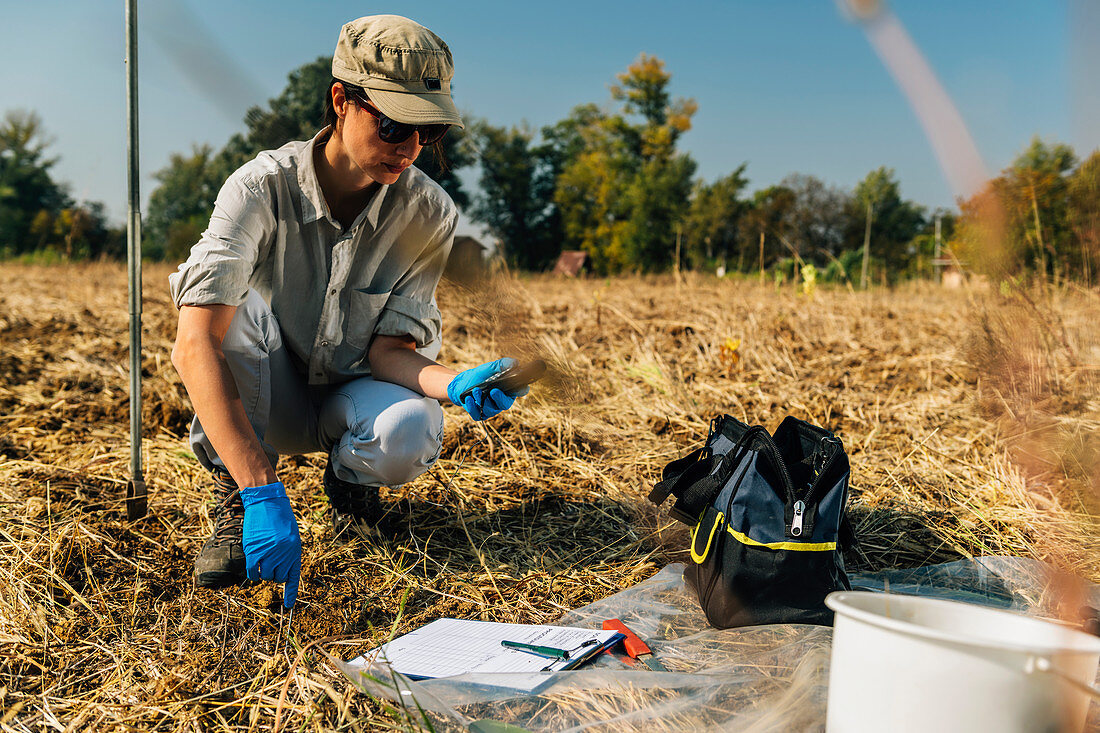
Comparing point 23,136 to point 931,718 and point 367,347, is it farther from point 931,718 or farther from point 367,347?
point 931,718

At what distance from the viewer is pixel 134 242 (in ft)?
6.28

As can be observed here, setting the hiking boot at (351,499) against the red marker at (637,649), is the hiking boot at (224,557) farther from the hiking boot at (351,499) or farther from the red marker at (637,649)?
the red marker at (637,649)

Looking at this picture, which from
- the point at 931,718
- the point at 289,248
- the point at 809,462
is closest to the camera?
the point at 931,718

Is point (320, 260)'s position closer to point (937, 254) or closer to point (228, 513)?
point (228, 513)

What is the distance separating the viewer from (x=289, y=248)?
1.78 metres

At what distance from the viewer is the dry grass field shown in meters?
1.32

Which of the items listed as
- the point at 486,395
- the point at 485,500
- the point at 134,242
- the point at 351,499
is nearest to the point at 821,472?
the point at 486,395

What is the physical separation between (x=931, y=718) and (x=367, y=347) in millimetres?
1510

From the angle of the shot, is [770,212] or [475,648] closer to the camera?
[475,648]

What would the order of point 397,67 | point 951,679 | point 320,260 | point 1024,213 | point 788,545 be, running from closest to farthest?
point 951,679, point 788,545, point 397,67, point 320,260, point 1024,213

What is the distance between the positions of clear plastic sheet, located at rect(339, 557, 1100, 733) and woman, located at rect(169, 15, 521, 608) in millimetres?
507

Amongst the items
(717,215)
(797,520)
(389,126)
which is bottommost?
(797,520)

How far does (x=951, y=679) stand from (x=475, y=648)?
773mm

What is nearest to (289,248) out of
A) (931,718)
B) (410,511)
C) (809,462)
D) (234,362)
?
(234,362)
